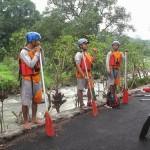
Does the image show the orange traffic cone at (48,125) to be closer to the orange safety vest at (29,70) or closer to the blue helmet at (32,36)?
the orange safety vest at (29,70)

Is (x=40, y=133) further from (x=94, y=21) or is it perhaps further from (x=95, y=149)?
(x=94, y=21)

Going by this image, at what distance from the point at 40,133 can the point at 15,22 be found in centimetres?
3306

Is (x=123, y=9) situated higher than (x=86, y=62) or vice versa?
(x=123, y=9)

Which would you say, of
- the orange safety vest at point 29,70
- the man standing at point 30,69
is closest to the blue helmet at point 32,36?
the man standing at point 30,69

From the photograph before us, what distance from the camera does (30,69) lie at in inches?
212

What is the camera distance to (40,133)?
17.9 feet

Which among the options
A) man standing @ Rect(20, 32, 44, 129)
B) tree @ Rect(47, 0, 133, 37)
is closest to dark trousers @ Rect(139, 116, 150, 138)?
man standing @ Rect(20, 32, 44, 129)

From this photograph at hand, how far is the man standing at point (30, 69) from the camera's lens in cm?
527

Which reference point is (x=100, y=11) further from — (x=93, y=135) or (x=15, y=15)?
(x=93, y=135)

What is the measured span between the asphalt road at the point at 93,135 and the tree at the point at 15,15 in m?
30.5

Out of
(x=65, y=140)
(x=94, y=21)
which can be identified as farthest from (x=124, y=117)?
(x=94, y=21)

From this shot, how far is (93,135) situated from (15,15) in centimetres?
3477

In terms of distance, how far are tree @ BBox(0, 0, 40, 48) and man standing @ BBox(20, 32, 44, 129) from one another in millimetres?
30892

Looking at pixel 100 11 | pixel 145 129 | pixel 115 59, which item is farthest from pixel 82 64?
pixel 100 11
